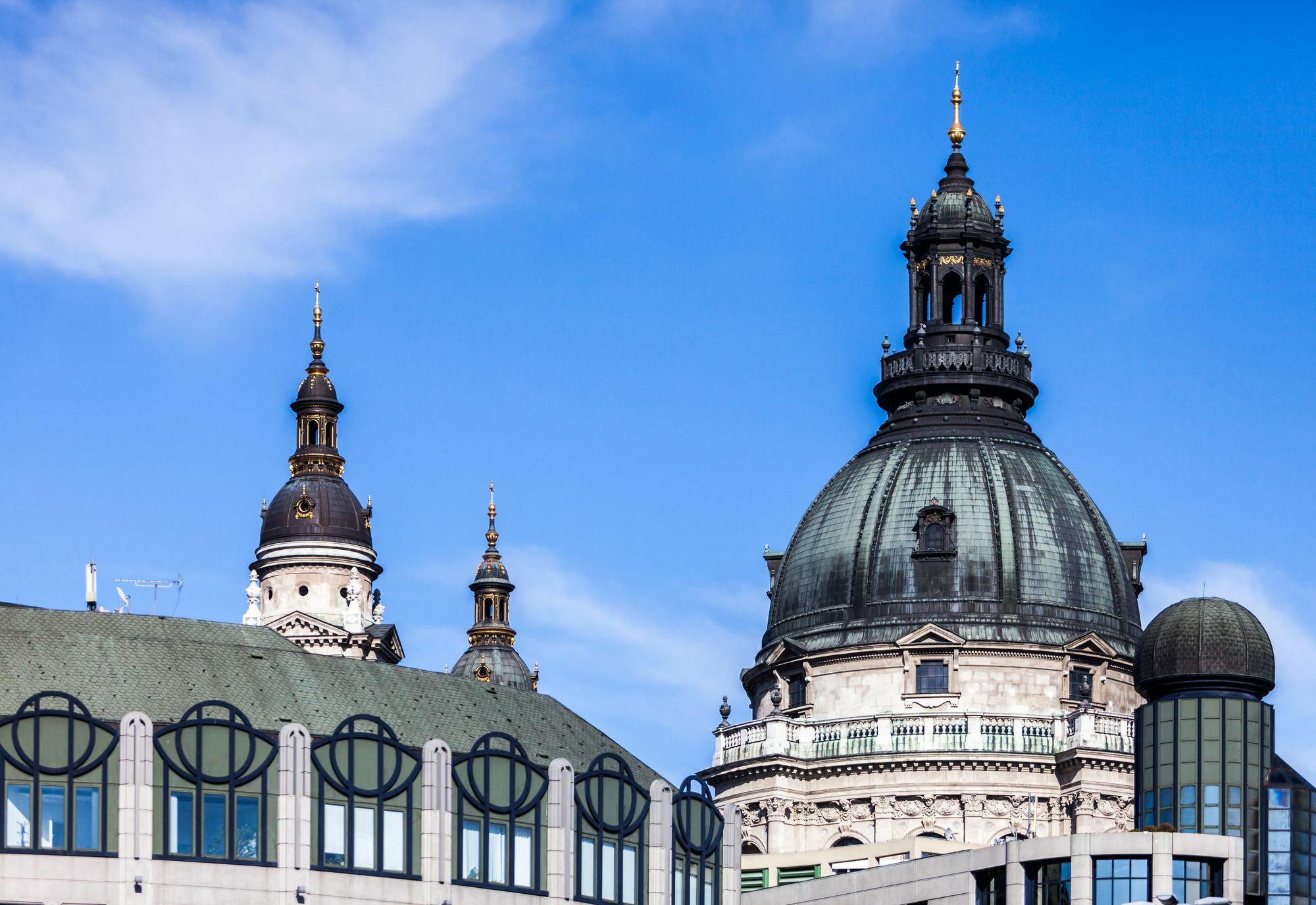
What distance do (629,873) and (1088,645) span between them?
2411 inches

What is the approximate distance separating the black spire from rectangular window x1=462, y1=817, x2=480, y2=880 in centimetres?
7238

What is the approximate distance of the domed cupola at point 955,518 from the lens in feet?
621

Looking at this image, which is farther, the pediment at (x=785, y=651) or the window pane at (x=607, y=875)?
the pediment at (x=785, y=651)

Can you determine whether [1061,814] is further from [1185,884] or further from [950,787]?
[1185,884]

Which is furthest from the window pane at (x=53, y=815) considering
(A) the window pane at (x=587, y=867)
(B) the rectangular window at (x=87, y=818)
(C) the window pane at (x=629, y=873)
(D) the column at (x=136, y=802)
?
(C) the window pane at (x=629, y=873)

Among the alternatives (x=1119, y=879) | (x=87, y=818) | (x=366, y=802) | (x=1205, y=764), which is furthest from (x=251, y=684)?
(x=1205, y=764)

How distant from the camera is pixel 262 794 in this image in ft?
399

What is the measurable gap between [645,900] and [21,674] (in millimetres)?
18035

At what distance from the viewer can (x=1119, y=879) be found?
139 m

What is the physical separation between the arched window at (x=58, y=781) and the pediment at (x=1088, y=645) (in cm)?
7368

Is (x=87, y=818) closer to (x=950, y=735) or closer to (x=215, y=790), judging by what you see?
(x=215, y=790)

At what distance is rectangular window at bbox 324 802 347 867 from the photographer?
401ft

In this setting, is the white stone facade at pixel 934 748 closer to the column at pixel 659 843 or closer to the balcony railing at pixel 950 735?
the balcony railing at pixel 950 735

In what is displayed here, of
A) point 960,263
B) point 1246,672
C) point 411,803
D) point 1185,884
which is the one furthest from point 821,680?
point 411,803
